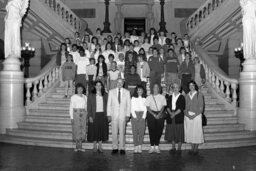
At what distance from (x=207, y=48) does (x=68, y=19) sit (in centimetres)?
744

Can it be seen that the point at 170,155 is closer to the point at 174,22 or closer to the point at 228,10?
the point at 228,10

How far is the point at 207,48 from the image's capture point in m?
20.0

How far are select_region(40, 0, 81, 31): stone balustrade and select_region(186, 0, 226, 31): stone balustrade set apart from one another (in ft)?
19.6

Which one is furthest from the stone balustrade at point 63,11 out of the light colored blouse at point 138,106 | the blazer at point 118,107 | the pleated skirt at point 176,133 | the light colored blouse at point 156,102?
the pleated skirt at point 176,133

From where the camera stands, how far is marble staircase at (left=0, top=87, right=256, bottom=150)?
33.4 feet

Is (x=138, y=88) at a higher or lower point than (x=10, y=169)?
higher

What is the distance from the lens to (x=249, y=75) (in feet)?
38.7

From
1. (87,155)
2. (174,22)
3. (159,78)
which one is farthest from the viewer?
(174,22)

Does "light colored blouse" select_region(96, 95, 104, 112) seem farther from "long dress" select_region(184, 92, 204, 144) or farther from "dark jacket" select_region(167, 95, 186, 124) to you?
"long dress" select_region(184, 92, 204, 144)

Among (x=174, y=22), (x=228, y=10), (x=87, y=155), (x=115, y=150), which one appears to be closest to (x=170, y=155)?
(x=115, y=150)

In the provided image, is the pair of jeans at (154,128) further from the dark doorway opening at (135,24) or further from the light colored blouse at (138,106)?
the dark doorway opening at (135,24)

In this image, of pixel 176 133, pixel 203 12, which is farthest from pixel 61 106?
pixel 203 12

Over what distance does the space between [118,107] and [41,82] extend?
4598mm

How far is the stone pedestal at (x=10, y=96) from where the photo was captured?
11781mm
